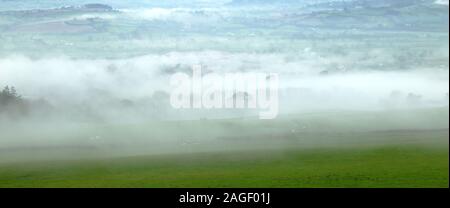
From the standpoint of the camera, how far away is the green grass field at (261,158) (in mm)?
10648

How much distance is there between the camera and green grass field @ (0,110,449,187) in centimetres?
1065

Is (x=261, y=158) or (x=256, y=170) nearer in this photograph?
(x=256, y=170)

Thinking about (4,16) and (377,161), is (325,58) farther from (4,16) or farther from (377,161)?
(4,16)

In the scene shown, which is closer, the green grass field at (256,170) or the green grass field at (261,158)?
the green grass field at (256,170)

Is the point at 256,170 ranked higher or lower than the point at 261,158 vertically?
lower

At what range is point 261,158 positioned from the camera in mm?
11172
